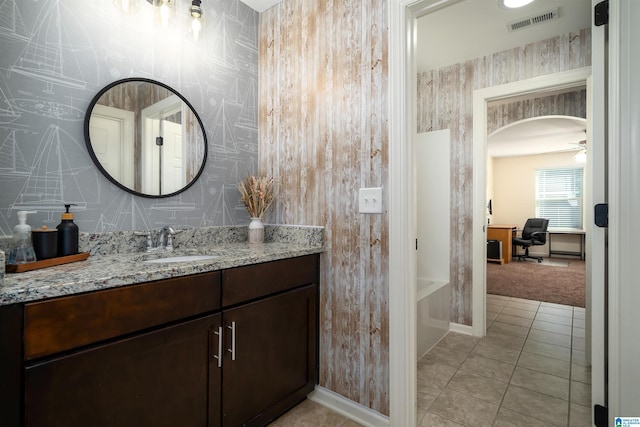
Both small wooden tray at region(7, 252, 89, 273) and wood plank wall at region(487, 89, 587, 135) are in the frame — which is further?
wood plank wall at region(487, 89, 587, 135)

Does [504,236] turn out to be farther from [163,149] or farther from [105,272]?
[105,272]

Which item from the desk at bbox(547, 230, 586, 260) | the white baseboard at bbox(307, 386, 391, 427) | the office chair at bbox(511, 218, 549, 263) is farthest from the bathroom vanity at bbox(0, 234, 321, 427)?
the desk at bbox(547, 230, 586, 260)

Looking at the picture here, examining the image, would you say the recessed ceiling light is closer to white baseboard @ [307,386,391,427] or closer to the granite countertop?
the granite countertop

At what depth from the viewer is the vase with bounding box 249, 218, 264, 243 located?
1982 mm

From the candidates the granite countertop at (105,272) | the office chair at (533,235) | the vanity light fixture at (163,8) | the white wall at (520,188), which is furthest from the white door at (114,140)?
the white wall at (520,188)

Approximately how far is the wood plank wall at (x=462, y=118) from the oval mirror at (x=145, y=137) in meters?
→ 2.30

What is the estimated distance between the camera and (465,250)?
9.64 ft

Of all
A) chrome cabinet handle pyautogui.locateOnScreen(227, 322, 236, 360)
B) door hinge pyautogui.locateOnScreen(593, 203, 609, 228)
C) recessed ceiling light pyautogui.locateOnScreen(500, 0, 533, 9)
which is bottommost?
chrome cabinet handle pyautogui.locateOnScreen(227, 322, 236, 360)

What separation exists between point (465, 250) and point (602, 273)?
5.83ft

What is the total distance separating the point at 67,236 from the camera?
4.17ft

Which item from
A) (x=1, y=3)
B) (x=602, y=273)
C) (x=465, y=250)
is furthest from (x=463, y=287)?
(x=1, y=3)

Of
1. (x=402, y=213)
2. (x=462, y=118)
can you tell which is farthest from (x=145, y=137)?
(x=462, y=118)

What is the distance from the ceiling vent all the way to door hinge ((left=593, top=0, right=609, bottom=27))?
1.43m

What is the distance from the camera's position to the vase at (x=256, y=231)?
6.50 feet
